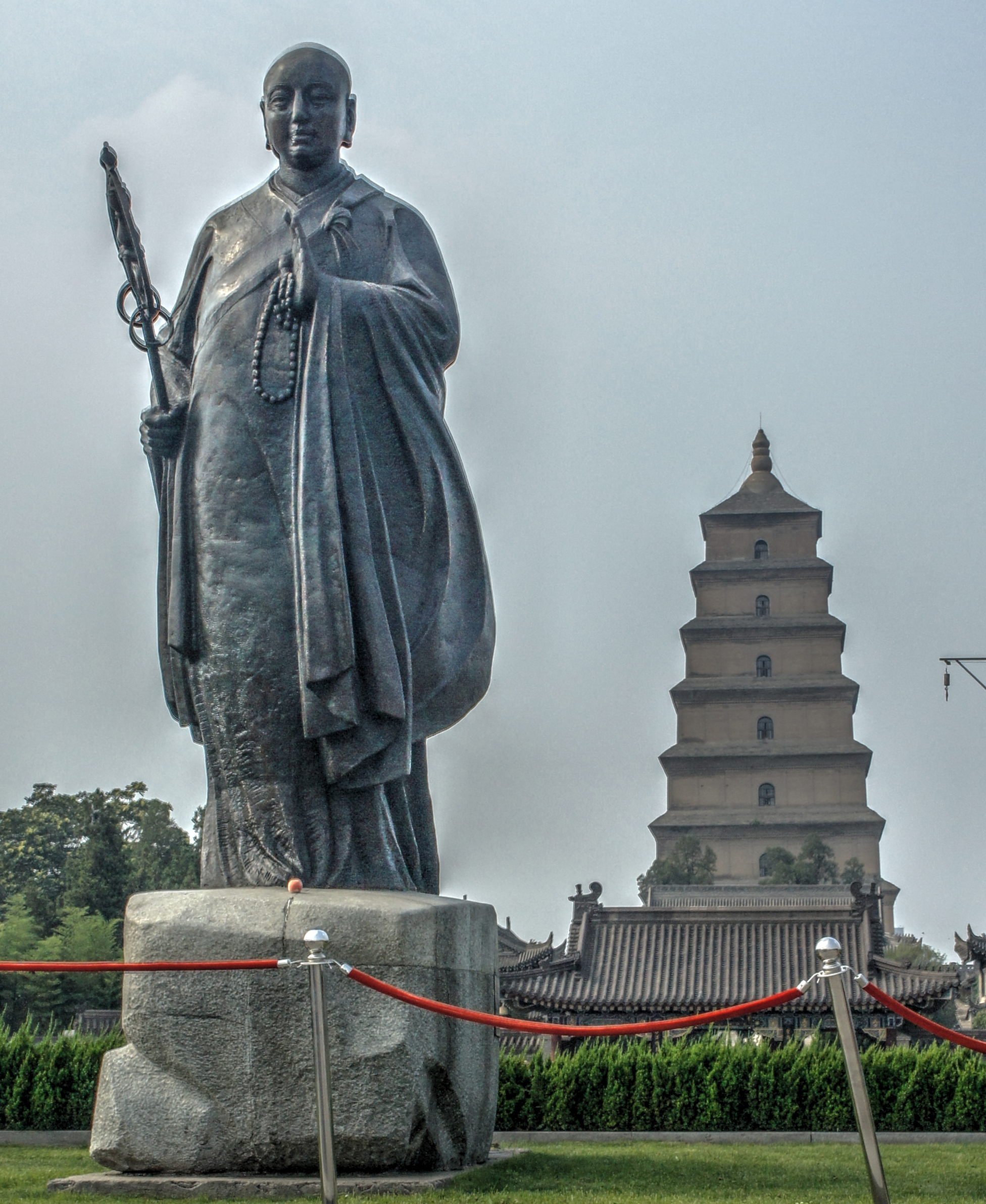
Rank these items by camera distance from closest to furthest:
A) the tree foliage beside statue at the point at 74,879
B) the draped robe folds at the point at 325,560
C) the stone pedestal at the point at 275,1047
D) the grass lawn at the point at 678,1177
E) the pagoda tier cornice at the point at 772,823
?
the grass lawn at the point at 678,1177 < the stone pedestal at the point at 275,1047 < the draped robe folds at the point at 325,560 < the tree foliage beside statue at the point at 74,879 < the pagoda tier cornice at the point at 772,823

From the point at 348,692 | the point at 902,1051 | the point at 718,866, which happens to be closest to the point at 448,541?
the point at 348,692

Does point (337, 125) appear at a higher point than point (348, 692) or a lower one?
higher

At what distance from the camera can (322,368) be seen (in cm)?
593

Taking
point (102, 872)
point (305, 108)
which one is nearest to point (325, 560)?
point (305, 108)

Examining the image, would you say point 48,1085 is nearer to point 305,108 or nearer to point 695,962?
point 305,108

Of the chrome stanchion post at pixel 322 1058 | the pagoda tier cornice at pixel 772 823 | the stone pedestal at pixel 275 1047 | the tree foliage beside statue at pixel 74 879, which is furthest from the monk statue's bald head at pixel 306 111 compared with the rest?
the pagoda tier cornice at pixel 772 823

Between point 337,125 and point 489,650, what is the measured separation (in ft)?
7.34

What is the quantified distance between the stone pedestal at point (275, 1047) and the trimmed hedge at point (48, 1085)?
5.34 meters

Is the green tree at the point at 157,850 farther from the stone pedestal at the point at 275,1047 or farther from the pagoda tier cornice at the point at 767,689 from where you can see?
the stone pedestal at the point at 275,1047

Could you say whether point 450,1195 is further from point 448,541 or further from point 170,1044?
point 448,541

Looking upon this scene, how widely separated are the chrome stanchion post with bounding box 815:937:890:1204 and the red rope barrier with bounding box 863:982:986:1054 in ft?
0.39

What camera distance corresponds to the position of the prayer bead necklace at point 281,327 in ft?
19.7

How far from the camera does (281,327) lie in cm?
606

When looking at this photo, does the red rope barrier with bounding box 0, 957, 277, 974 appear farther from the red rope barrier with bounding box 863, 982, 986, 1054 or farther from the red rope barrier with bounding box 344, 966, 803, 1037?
the red rope barrier with bounding box 863, 982, 986, 1054
